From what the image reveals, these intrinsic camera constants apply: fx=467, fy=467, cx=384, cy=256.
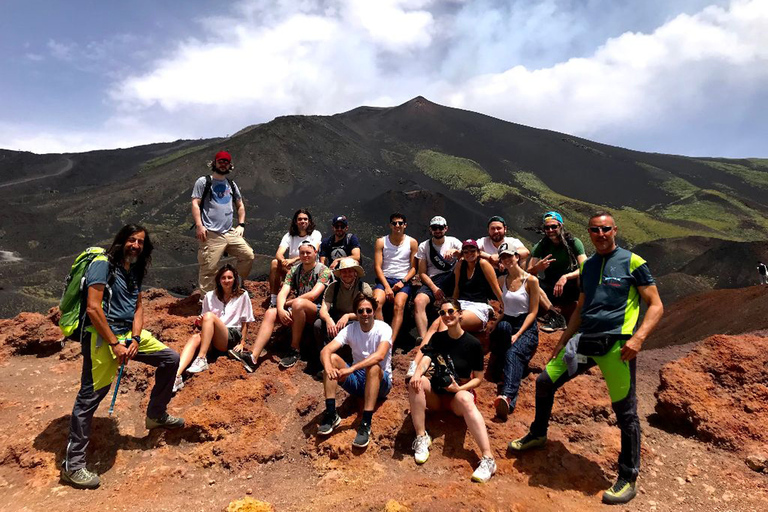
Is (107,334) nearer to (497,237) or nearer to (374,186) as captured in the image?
(497,237)

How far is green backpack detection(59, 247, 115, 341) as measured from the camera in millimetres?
3541

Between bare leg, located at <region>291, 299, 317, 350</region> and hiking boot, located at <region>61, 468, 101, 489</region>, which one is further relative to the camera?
bare leg, located at <region>291, 299, 317, 350</region>

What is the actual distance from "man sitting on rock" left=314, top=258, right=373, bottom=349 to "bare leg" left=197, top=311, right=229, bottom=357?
3.25 feet

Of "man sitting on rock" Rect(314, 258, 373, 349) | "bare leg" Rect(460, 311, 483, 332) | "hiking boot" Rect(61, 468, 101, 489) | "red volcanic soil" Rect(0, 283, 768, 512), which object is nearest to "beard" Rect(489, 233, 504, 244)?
"bare leg" Rect(460, 311, 483, 332)

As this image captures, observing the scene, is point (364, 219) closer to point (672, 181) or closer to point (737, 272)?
point (737, 272)

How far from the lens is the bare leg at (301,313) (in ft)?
16.1

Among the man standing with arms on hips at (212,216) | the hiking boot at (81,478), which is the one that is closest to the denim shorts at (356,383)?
the hiking boot at (81,478)

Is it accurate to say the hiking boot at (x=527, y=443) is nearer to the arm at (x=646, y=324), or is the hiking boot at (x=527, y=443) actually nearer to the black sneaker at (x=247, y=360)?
the arm at (x=646, y=324)

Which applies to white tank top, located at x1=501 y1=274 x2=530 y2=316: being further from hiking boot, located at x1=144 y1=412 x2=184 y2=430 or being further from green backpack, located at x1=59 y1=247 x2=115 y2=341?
green backpack, located at x1=59 y1=247 x2=115 y2=341

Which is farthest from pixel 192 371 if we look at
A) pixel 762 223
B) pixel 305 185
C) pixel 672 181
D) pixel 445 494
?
pixel 672 181

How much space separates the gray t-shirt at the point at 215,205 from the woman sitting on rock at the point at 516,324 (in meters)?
3.58

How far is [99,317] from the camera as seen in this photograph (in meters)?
3.48

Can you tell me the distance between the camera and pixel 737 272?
1809 centimetres

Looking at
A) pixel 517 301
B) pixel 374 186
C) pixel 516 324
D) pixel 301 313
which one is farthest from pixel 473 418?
pixel 374 186
